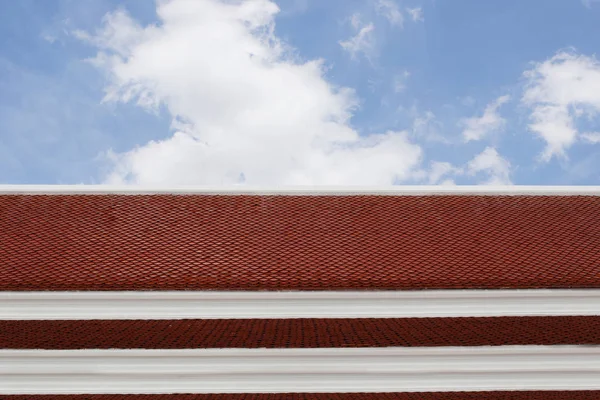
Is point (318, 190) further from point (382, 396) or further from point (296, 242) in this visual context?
point (382, 396)

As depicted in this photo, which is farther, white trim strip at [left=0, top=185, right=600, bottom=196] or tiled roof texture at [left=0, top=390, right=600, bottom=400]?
A: white trim strip at [left=0, top=185, right=600, bottom=196]

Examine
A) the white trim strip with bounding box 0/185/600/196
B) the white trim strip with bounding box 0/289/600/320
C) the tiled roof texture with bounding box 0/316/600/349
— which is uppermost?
the white trim strip with bounding box 0/185/600/196

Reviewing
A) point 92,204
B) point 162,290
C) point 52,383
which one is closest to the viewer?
point 162,290

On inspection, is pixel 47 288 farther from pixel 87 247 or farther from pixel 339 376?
pixel 339 376

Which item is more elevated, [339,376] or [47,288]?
[47,288]

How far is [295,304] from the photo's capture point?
8.14 metres

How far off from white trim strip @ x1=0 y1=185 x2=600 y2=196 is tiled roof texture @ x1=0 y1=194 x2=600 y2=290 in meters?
0.12

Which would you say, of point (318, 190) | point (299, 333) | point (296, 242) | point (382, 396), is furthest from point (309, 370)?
point (318, 190)

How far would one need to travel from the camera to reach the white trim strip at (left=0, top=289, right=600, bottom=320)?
8.04m

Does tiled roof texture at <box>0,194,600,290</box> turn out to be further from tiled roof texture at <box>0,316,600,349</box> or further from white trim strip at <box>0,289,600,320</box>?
tiled roof texture at <box>0,316,600,349</box>

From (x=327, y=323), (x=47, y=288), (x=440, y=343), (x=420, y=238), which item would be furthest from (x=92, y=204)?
(x=440, y=343)

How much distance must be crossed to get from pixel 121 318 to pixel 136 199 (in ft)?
10.4

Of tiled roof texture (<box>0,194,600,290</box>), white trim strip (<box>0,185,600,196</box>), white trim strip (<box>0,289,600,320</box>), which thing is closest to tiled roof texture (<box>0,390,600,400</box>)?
white trim strip (<box>0,289,600,320</box>)

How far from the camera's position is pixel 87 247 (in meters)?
9.11
